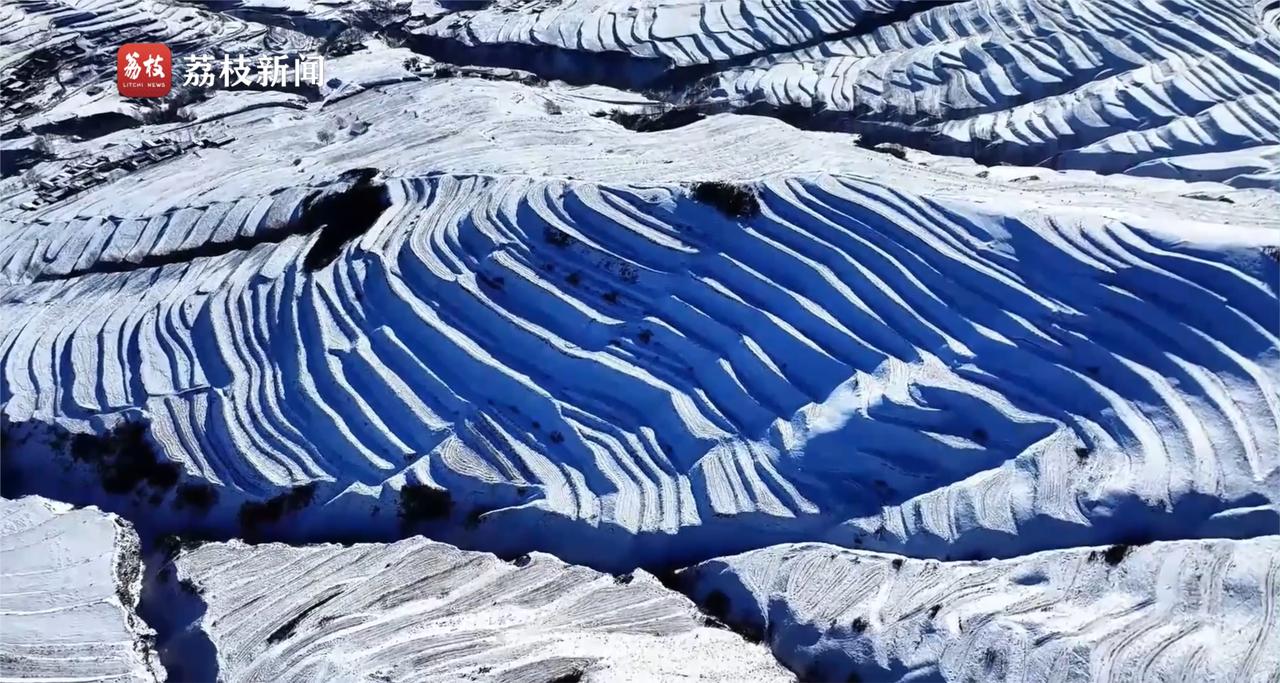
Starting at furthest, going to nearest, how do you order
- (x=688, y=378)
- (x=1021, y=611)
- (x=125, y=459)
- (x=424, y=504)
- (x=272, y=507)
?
(x=125, y=459) < (x=688, y=378) < (x=272, y=507) < (x=424, y=504) < (x=1021, y=611)

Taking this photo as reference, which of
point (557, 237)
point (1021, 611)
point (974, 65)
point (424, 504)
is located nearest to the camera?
point (1021, 611)

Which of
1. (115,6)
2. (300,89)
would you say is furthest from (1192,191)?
(115,6)

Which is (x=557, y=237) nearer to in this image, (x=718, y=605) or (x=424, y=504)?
(x=424, y=504)

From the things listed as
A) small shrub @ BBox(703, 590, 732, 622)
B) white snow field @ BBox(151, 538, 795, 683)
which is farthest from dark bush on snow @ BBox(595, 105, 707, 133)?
small shrub @ BBox(703, 590, 732, 622)

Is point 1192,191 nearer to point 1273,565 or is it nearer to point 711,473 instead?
point 1273,565

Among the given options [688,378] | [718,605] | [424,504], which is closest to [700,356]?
[688,378]
